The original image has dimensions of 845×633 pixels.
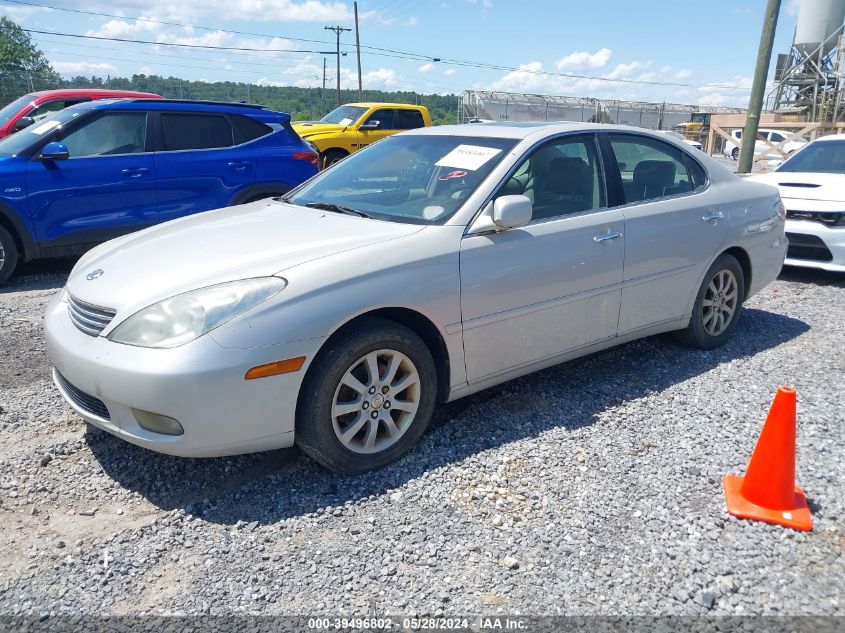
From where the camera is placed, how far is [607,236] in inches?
160

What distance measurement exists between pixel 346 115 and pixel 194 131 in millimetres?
8956

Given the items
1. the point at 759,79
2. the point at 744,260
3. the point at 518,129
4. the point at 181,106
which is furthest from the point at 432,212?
the point at 759,79

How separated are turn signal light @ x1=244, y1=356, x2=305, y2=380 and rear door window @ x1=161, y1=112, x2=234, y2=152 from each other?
18.0 ft

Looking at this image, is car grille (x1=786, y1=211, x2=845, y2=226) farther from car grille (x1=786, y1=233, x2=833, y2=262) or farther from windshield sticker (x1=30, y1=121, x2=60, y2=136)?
windshield sticker (x1=30, y1=121, x2=60, y2=136)

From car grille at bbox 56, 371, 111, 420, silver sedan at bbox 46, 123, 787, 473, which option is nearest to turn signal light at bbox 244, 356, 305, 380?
silver sedan at bbox 46, 123, 787, 473

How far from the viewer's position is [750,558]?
8.77ft

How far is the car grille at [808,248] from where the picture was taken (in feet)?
23.5

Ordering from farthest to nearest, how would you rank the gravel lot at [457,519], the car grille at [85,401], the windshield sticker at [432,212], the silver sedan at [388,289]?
the windshield sticker at [432,212] → the car grille at [85,401] → the silver sedan at [388,289] → the gravel lot at [457,519]

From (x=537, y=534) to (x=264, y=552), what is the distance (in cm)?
112

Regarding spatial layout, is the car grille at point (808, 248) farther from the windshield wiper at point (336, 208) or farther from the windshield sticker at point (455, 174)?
the windshield wiper at point (336, 208)

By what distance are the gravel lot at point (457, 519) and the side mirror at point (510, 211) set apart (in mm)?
1138

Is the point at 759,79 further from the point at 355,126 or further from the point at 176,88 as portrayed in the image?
the point at 176,88

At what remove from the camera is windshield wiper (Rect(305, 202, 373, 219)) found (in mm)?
3767

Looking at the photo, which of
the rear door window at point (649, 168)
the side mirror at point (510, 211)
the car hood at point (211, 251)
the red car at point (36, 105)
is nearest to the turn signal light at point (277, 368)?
the car hood at point (211, 251)
